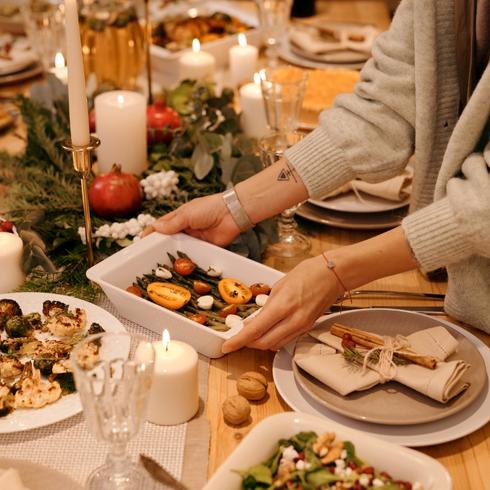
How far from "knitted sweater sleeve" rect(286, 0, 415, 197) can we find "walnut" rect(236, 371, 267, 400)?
0.44 metres

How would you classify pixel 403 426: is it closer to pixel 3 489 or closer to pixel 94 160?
pixel 3 489

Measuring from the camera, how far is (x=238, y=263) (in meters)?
1.38

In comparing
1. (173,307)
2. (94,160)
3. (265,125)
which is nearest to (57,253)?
(173,307)

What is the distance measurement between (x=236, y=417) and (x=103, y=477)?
194 mm

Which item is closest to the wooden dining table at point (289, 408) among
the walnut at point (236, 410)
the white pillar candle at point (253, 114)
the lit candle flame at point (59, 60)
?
the walnut at point (236, 410)

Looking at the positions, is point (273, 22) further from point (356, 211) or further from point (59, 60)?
point (356, 211)

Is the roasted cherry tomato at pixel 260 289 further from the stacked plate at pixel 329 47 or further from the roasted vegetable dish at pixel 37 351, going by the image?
the stacked plate at pixel 329 47

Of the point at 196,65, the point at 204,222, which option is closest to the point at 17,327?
the point at 204,222

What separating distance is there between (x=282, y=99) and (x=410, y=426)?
861mm

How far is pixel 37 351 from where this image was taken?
46.0 inches

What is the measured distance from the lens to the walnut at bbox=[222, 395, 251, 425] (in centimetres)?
107

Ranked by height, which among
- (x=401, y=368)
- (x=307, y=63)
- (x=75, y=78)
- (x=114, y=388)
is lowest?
(x=307, y=63)

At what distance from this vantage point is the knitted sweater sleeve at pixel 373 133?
1.43 metres

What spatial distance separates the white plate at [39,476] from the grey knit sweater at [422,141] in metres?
0.59
